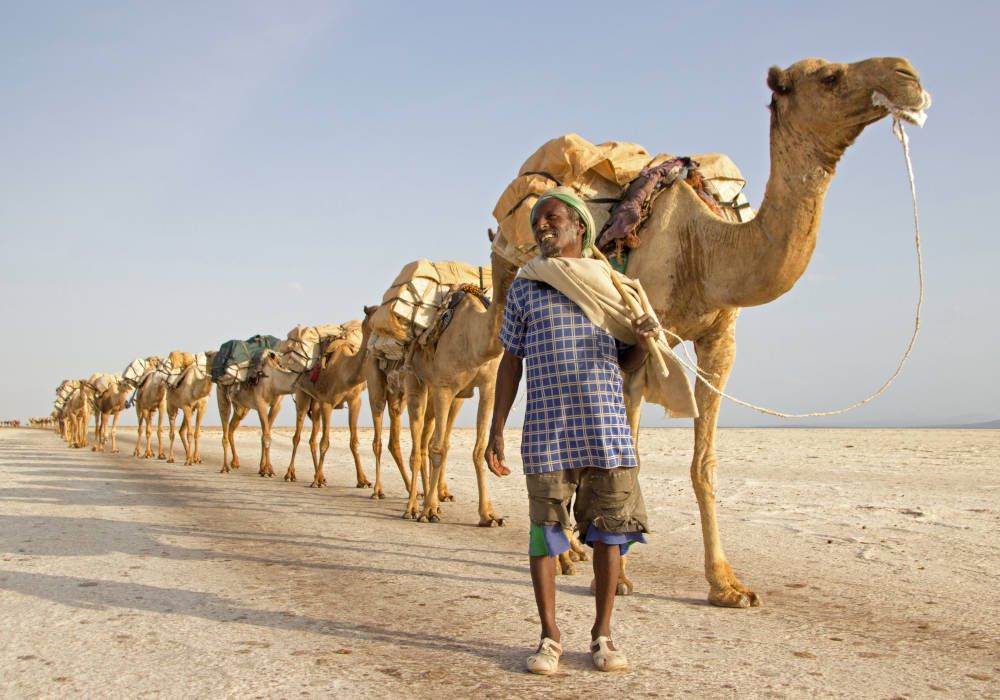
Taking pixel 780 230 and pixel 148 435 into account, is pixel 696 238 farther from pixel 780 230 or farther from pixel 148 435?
pixel 148 435

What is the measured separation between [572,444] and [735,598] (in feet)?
6.50

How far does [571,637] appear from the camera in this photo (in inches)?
175

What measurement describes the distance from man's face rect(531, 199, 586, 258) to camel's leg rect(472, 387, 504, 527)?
5.31m

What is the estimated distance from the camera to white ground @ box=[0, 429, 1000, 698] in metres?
3.75

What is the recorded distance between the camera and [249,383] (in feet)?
72.7

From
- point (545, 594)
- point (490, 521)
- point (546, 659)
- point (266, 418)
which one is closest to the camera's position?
point (546, 659)

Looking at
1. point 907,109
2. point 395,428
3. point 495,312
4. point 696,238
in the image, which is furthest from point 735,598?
point 395,428

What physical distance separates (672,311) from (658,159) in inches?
57.2

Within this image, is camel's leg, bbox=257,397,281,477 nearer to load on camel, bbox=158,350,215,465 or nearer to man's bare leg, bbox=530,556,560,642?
load on camel, bbox=158,350,215,465

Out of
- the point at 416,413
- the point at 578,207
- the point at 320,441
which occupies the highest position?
the point at 578,207

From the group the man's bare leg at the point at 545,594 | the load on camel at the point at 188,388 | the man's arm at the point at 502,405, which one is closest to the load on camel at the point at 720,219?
the man's arm at the point at 502,405

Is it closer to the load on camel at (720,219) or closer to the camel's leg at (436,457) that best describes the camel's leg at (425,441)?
the camel's leg at (436,457)

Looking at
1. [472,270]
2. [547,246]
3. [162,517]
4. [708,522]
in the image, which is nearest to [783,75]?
[547,246]

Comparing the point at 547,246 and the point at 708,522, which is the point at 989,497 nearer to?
the point at 708,522
